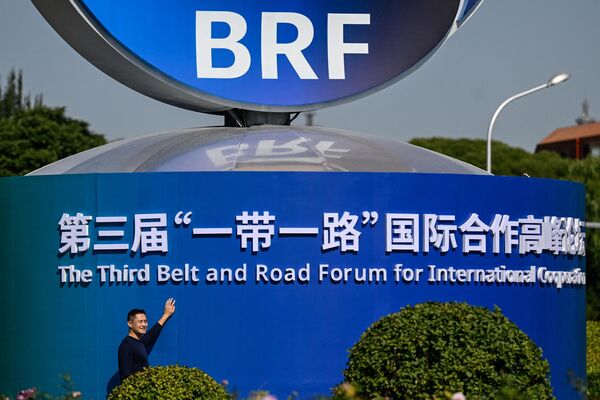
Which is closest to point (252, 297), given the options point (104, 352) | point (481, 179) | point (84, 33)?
point (104, 352)

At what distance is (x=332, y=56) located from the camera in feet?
66.5

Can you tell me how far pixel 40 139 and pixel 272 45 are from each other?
34.9 meters

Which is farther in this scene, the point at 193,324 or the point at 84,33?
the point at 84,33

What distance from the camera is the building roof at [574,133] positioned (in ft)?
304

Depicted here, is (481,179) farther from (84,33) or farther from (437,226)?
(84,33)

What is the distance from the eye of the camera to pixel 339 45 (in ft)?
66.6

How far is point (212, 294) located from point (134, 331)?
100 cm

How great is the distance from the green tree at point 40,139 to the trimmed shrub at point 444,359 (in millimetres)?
38321

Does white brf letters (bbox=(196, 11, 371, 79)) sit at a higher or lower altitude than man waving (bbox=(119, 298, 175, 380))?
higher

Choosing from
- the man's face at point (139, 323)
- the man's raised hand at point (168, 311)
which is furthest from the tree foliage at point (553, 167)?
the man's face at point (139, 323)

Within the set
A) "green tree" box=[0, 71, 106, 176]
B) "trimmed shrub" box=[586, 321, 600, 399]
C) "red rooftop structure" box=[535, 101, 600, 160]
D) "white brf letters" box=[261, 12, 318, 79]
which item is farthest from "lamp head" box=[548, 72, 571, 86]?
"red rooftop structure" box=[535, 101, 600, 160]

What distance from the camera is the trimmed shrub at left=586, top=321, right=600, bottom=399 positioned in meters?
21.3

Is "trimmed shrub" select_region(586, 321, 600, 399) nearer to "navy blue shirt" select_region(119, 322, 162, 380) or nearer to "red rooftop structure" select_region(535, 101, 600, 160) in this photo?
"navy blue shirt" select_region(119, 322, 162, 380)

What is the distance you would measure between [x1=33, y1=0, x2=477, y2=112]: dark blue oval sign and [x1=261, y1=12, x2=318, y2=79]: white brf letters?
1cm
